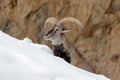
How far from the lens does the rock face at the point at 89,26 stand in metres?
11.1

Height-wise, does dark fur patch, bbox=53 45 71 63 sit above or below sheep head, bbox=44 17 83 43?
below

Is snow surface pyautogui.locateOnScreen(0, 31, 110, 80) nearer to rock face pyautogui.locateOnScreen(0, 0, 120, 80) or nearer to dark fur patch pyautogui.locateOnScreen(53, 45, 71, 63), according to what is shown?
dark fur patch pyautogui.locateOnScreen(53, 45, 71, 63)

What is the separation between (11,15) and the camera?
12.8 metres

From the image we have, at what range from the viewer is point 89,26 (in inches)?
454

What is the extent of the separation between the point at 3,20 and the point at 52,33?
353 cm

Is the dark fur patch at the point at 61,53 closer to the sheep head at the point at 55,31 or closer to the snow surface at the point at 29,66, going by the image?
the sheep head at the point at 55,31

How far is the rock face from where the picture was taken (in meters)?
11.1

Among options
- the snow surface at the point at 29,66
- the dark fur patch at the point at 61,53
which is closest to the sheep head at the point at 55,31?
the dark fur patch at the point at 61,53

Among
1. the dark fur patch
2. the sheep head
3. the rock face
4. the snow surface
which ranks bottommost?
the snow surface

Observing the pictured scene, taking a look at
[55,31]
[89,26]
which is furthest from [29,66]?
[89,26]

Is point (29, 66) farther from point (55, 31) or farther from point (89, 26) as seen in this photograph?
point (89, 26)

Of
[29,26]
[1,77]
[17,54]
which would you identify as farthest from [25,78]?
[29,26]

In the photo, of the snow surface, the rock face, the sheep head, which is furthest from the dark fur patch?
the snow surface

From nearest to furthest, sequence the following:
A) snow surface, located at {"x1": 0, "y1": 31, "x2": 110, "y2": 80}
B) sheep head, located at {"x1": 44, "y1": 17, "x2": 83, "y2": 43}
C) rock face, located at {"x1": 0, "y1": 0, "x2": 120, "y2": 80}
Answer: snow surface, located at {"x1": 0, "y1": 31, "x2": 110, "y2": 80} < sheep head, located at {"x1": 44, "y1": 17, "x2": 83, "y2": 43} < rock face, located at {"x1": 0, "y1": 0, "x2": 120, "y2": 80}
